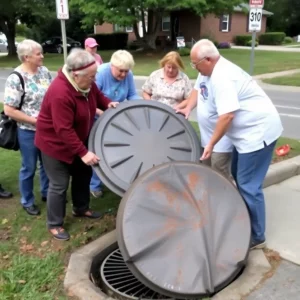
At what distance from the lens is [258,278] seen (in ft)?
10.2

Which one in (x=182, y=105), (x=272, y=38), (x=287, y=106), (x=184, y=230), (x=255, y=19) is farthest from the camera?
(x=272, y=38)

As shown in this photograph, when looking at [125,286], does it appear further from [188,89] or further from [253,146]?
[188,89]

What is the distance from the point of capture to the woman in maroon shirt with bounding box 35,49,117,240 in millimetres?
3248

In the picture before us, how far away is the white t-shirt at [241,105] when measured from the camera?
3.14m

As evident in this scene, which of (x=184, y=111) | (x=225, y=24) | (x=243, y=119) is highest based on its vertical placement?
(x=243, y=119)

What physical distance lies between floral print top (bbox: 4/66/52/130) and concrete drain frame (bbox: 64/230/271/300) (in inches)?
50.9

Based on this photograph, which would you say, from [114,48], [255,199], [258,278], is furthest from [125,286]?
[114,48]

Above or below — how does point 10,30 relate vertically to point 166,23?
below

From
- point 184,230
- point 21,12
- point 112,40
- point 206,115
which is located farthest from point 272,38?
point 184,230

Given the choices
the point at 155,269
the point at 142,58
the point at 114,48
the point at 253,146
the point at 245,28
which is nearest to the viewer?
the point at 155,269

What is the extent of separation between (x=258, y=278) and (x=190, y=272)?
1.87 ft

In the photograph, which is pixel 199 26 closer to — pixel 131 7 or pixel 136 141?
pixel 131 7

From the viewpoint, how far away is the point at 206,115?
11.9 ft

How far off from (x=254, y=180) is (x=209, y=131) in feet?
1.95
